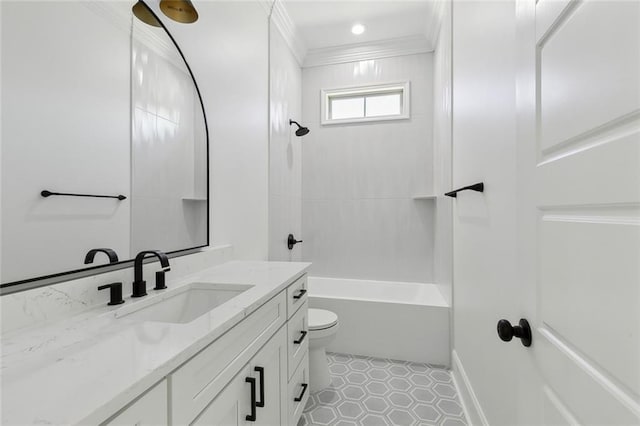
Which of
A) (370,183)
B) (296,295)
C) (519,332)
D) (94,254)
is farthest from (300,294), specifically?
(370,183)

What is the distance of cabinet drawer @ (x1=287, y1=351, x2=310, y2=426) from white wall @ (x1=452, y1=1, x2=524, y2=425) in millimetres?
906

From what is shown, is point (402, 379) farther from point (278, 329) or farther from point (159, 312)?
point (159, 312)

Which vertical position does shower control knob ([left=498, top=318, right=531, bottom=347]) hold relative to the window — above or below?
below

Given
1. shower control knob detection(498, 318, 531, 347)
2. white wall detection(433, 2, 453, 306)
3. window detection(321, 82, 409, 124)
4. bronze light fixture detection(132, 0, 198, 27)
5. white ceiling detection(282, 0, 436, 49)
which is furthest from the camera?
window detection(321, 82, 409, 124)

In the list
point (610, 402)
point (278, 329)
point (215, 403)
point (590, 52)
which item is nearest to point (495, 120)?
point (590, 52)

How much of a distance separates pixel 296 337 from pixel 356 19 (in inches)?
106

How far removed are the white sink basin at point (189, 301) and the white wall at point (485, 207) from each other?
106cm

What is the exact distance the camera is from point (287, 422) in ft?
4.71

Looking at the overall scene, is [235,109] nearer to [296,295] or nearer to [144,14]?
[144,14]

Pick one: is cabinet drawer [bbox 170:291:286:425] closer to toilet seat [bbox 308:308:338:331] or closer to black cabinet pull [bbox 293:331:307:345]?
black cabinet pull [bbox 293:331:307:345]

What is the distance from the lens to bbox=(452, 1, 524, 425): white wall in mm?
1169

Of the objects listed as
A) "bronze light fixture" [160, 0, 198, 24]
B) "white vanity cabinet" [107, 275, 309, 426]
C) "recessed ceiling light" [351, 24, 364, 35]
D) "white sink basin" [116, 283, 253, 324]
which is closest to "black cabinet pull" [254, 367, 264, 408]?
"white vanity cabinet" [107, 275, 309, 426]

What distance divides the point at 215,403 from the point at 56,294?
57 cm

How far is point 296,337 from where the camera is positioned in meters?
1.58
